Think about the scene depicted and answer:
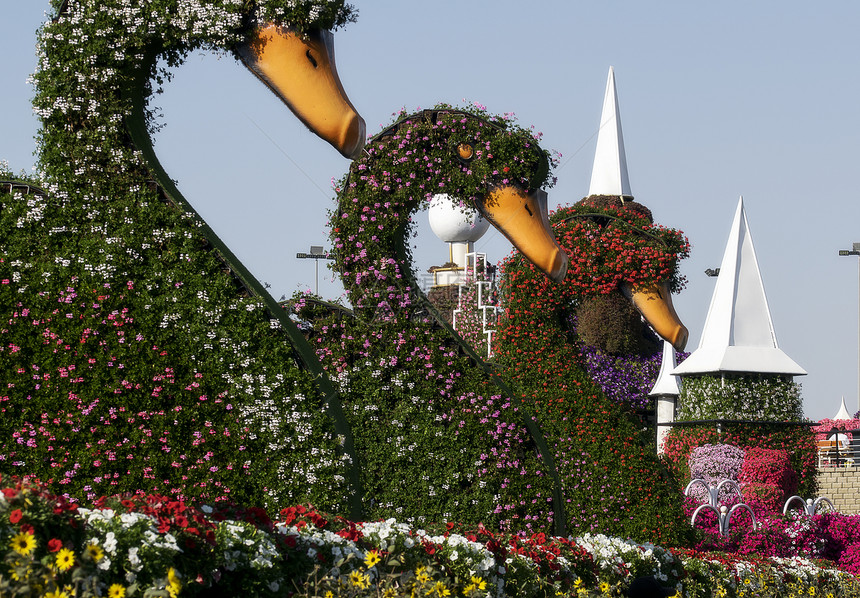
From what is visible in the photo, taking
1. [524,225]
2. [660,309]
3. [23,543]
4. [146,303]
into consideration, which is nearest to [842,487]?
[660,309]

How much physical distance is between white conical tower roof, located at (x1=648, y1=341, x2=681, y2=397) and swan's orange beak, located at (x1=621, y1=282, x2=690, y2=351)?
42.5ft

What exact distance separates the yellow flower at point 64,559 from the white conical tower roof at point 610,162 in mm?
25499

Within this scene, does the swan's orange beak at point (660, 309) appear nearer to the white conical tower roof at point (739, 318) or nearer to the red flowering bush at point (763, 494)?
the red flowering bush at point (763, 494)

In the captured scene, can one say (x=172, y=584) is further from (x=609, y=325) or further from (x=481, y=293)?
(x=609, y=325)

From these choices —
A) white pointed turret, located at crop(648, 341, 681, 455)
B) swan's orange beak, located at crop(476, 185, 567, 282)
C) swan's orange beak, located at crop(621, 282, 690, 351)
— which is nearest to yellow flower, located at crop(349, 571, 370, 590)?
swan's orange beak, located at crop(476, 185, 567, 282)

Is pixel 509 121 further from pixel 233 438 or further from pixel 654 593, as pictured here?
pixel 654 593

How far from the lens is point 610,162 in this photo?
2838 centimetres

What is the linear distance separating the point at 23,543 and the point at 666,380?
22.2 meters

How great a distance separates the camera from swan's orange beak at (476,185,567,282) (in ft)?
27.9

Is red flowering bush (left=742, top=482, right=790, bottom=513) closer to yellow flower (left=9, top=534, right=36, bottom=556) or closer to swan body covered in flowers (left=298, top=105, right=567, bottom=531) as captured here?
swan body covered in flowers (left=298, top=105, right=567, bottom=531)

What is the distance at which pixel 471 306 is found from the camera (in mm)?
20703

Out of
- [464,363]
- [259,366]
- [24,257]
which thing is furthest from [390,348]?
[24,257]

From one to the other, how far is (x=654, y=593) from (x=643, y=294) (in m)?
6.80

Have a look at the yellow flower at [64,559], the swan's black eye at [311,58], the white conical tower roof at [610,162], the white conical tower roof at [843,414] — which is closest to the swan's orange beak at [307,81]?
the swan's black eye at [311,58]
